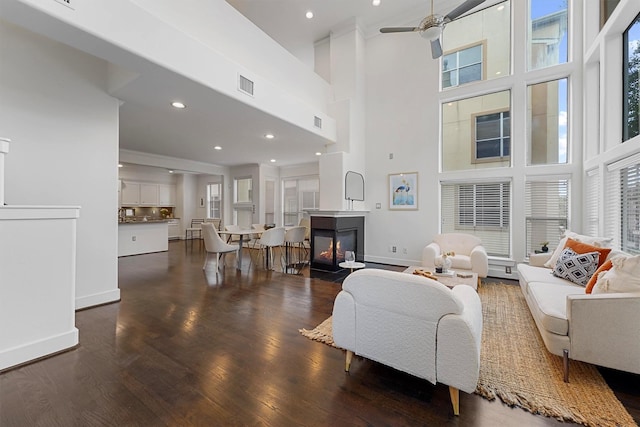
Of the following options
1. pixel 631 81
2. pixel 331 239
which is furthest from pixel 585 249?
pixel 331 239

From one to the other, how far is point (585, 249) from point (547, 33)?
3.88 metres

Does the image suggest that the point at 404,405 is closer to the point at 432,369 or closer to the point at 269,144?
the point at 432,369

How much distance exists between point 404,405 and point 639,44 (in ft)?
15.0

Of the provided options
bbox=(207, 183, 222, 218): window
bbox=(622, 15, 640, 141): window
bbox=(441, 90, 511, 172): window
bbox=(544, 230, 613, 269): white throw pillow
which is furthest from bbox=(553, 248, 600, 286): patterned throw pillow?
bbox=(207, 183, 222, 218): window

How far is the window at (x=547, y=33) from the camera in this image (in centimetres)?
428

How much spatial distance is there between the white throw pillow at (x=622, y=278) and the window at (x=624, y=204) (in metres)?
1.37

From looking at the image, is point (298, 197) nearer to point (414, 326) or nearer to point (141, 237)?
point (141, 237)

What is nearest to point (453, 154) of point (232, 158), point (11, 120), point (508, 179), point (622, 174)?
point (508, 179)

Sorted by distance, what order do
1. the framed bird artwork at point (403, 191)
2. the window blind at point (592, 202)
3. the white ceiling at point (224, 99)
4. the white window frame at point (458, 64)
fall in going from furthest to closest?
the framed bird artwork at point (403, 191) → the white window frame at point (458, 64) → the window blind at point (592, 202) → the white ceiling at point (224, 99)

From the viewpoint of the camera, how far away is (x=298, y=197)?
8898 millimetres

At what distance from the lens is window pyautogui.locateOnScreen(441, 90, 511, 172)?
4.74 metres

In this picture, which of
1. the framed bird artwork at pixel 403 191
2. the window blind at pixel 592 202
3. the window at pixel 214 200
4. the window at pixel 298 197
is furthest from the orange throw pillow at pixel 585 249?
the window at pixel 214 200

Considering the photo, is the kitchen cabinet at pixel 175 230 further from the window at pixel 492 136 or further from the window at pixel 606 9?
the window at pixel 606 9

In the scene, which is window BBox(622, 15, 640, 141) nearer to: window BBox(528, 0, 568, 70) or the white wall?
window BBox(528, 0, 568, 70)
